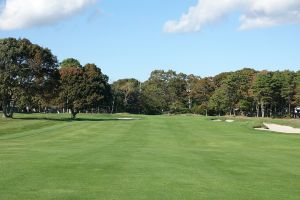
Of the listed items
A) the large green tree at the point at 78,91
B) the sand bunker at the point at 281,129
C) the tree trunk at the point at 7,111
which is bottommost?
the sand bunker at the point at 281,129

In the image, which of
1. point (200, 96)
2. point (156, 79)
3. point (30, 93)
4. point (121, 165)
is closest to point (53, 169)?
point (121, 165)

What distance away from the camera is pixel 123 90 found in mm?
168625

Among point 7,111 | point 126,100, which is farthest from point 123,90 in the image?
point 7,111

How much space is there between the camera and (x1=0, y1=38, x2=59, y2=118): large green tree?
67.2m

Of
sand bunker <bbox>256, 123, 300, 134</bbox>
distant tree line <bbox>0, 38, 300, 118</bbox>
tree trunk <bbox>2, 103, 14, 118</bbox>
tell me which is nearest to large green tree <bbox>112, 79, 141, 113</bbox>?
distant tree line <bbox>0, 38, 300, 118</bbox>

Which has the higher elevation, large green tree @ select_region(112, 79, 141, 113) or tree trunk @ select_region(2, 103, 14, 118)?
large green tree @ select_region(112, 79, 141, 113)

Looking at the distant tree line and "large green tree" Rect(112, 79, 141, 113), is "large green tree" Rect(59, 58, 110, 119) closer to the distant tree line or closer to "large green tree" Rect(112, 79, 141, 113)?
the distant tree line

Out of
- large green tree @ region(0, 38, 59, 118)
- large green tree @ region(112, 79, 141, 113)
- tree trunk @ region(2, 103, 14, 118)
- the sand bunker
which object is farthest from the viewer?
large green tree @ region(112, 79, 141, 113)

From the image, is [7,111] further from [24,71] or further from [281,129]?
[281,129]

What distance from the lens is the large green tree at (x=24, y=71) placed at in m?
67.2

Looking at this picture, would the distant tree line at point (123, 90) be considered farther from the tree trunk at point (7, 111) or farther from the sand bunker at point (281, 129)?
the sand bunker at point (281, 129)

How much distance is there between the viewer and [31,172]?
14.0 m

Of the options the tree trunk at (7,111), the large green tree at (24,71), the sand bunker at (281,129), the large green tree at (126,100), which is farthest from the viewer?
the large green tree at (126,100)

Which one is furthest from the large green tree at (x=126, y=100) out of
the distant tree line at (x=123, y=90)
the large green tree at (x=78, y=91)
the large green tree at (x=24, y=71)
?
the large green tree at (x=24, y=71)
